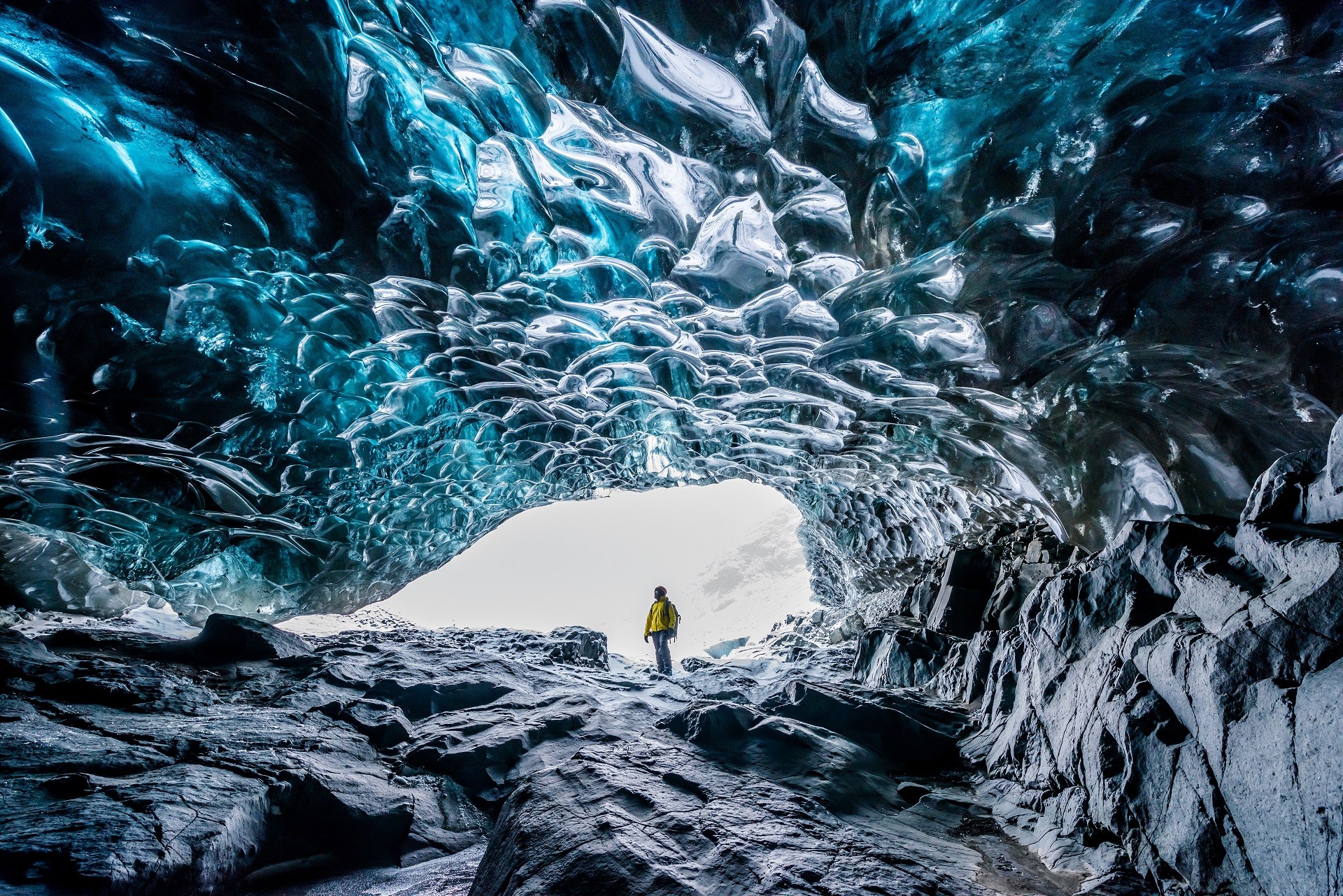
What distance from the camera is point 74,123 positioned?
→ 2.91 meters

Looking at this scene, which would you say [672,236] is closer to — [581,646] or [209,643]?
[209,643]

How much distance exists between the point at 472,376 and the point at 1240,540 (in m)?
5.96

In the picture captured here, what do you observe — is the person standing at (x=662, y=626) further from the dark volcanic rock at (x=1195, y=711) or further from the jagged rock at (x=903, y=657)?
the dark volcanic rock at (x=1195, y=711)

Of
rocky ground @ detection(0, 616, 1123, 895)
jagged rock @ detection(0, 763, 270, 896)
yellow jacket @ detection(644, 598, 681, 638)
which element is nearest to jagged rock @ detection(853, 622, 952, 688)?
rocky ground @ detection(0, 616, 1123, 895)

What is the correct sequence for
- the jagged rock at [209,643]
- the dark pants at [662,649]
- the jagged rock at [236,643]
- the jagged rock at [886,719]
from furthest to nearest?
the dark pants at [662,649] < the jagged rock at [236,643] < the jagged rock at [209,643] < the jagged rock at [886,719]

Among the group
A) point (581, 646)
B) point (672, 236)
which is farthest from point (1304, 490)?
point (581, 646)

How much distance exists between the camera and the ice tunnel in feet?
8.95

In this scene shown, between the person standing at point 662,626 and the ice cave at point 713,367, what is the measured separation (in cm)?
387

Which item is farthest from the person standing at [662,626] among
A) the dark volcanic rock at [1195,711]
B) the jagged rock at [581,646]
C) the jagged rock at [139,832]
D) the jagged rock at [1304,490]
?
the jagged rock at [1304,490]

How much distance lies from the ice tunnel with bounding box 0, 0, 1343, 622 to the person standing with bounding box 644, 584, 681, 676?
16.5 feet

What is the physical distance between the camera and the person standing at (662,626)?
1024cm

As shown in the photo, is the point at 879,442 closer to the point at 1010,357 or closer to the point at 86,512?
the point at 1010,357

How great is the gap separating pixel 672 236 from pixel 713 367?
179 centimetres

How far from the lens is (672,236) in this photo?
4207mm
